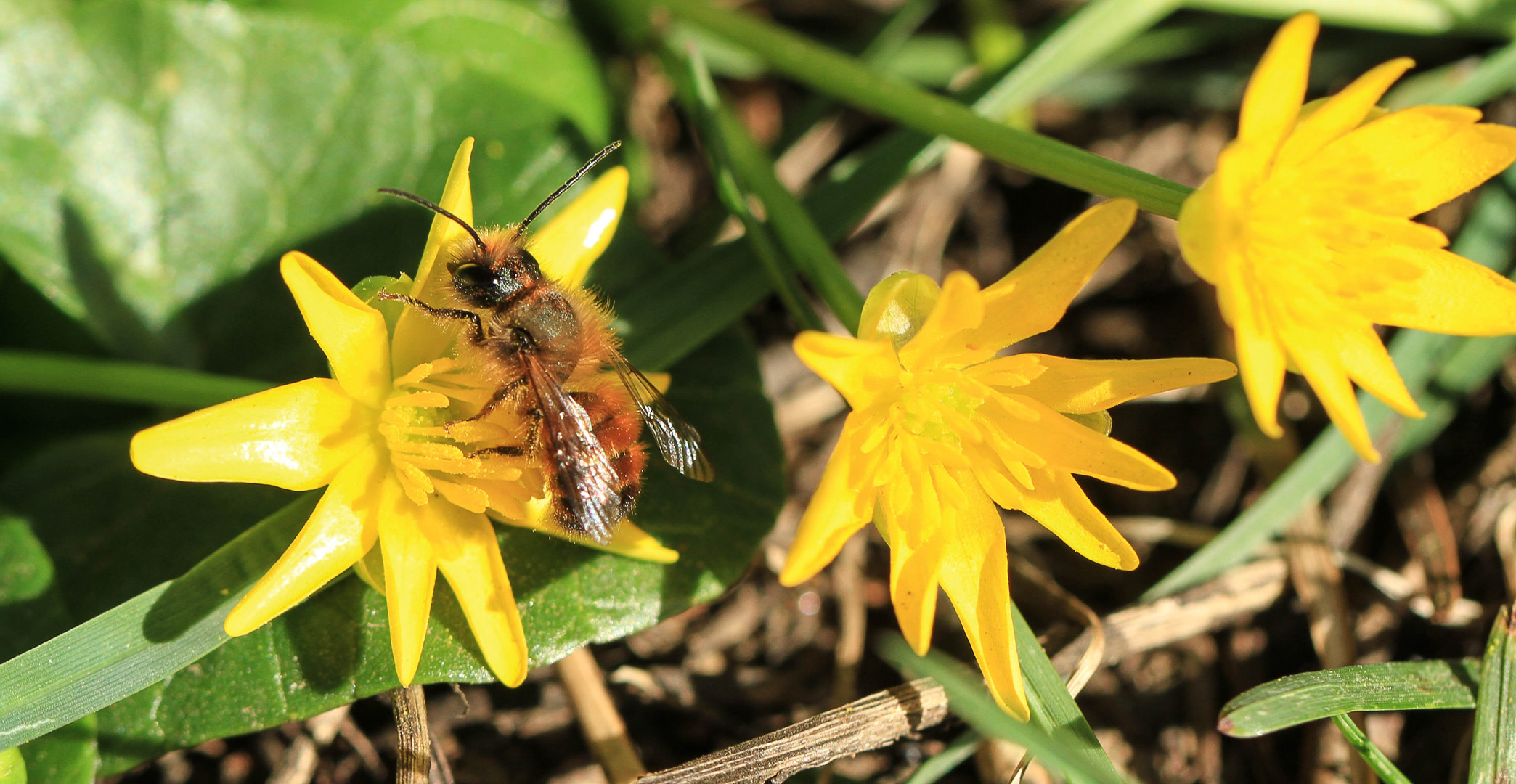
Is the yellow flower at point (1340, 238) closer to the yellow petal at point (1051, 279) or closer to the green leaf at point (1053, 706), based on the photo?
the yellow petal at point (1051, 279)

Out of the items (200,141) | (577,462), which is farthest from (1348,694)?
(200,141)

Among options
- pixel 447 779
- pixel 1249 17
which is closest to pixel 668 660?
pixel 447 779

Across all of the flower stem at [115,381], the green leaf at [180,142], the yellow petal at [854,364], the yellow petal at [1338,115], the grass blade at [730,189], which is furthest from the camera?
the green leaf at [180,142]

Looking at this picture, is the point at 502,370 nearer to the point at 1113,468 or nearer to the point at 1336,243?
the point at 1113,468

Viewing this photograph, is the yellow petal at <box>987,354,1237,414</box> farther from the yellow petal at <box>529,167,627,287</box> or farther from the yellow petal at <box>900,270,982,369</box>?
the yellow petal at <box>529,167,627,287</box>

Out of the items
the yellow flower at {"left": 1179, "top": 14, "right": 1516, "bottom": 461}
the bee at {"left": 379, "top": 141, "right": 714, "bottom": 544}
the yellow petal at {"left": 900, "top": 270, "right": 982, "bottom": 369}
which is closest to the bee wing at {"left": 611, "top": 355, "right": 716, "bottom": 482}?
the bee at {"left": 379, "top": 141, "right": 714, "bottom": 544}

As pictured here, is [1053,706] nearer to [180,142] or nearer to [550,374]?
[550,374]

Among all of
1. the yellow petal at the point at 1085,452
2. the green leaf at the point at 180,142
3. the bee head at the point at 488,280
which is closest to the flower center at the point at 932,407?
the yellow petal at the point at 1085,452

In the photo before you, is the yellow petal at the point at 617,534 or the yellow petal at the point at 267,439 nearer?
the yellow petal at the point at 267,439
